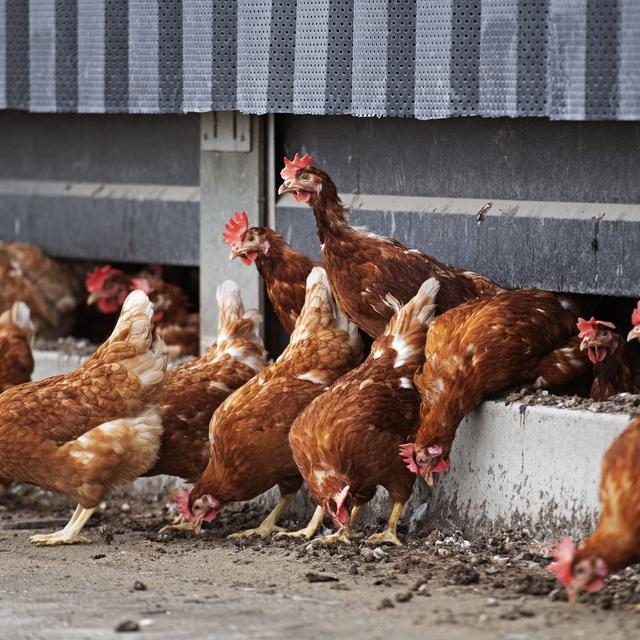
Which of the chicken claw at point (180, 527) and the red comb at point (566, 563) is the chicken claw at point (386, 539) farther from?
the red comb at point (566, 563)

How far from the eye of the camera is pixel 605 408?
557cm

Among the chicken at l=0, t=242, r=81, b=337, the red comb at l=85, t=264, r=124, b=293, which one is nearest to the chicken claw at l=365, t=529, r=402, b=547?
the red comb at l=85, t=264, r=124, b=293

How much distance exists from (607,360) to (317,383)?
1359mm

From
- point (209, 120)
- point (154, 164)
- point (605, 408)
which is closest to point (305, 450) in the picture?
point (605, 408)

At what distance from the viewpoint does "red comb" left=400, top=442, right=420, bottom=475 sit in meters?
5.71

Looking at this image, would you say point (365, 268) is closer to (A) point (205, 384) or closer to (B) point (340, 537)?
(A) point (205, 384)

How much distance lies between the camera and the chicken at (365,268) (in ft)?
20.8

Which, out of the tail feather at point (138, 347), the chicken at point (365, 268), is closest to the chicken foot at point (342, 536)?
the chicken at point (365, 268)

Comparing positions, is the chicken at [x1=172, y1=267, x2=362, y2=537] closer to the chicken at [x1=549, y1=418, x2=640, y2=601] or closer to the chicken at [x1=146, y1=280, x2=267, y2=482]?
the chicken at [x1=146, y1=280, x2=267, y2=482]

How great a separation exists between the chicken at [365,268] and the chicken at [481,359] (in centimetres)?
33

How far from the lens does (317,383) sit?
6.41m

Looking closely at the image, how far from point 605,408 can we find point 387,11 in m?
2.16

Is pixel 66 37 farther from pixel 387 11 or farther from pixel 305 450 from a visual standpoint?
pixel 305 450

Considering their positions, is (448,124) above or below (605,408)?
above
